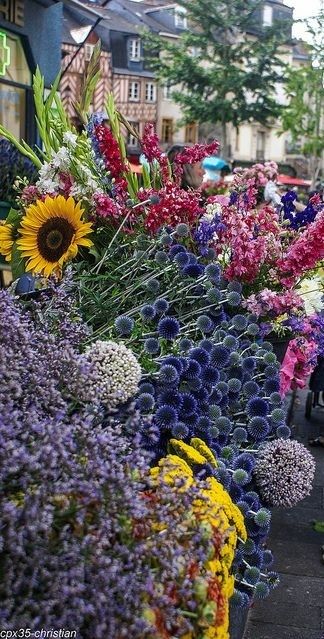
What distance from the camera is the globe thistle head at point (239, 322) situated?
9.91ft

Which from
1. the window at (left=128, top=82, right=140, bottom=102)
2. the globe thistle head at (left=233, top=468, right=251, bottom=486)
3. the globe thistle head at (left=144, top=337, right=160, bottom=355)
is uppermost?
the window at (left=128, top=82, right=140, bottom=102)

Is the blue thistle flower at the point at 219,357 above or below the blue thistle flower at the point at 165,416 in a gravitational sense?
above

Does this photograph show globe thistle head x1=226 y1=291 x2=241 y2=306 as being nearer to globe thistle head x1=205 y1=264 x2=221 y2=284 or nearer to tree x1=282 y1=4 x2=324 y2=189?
globe thistle head x1=205 y1=264 x2=221 y2=284

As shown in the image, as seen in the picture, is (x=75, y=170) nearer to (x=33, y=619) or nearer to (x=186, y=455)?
(x=186, y=455)

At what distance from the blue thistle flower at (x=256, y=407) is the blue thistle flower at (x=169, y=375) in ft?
1.42

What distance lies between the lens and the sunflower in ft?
9.74

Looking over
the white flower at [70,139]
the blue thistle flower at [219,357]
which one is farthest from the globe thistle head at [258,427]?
the white flower at [70,139]

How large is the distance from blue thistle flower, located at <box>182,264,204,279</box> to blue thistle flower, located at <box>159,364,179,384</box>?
52 centimetres

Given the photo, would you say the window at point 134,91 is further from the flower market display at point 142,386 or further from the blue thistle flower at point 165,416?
the blue thistle flower at point 165,416

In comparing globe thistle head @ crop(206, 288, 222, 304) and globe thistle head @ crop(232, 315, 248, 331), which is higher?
globe thistle head @ crop(206, 288, 222, 304)

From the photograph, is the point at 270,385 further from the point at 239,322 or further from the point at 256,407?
the point at 239,322

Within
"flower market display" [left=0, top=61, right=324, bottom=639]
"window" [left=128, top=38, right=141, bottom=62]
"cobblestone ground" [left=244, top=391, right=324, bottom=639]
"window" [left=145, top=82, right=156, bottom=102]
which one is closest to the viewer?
"flower market display" [left=0, top=61, right=324, bottom=639]

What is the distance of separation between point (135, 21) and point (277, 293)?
50597 mm

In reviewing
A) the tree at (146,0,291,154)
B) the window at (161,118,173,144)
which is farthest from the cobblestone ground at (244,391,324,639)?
the window at (161,118,173,144)
